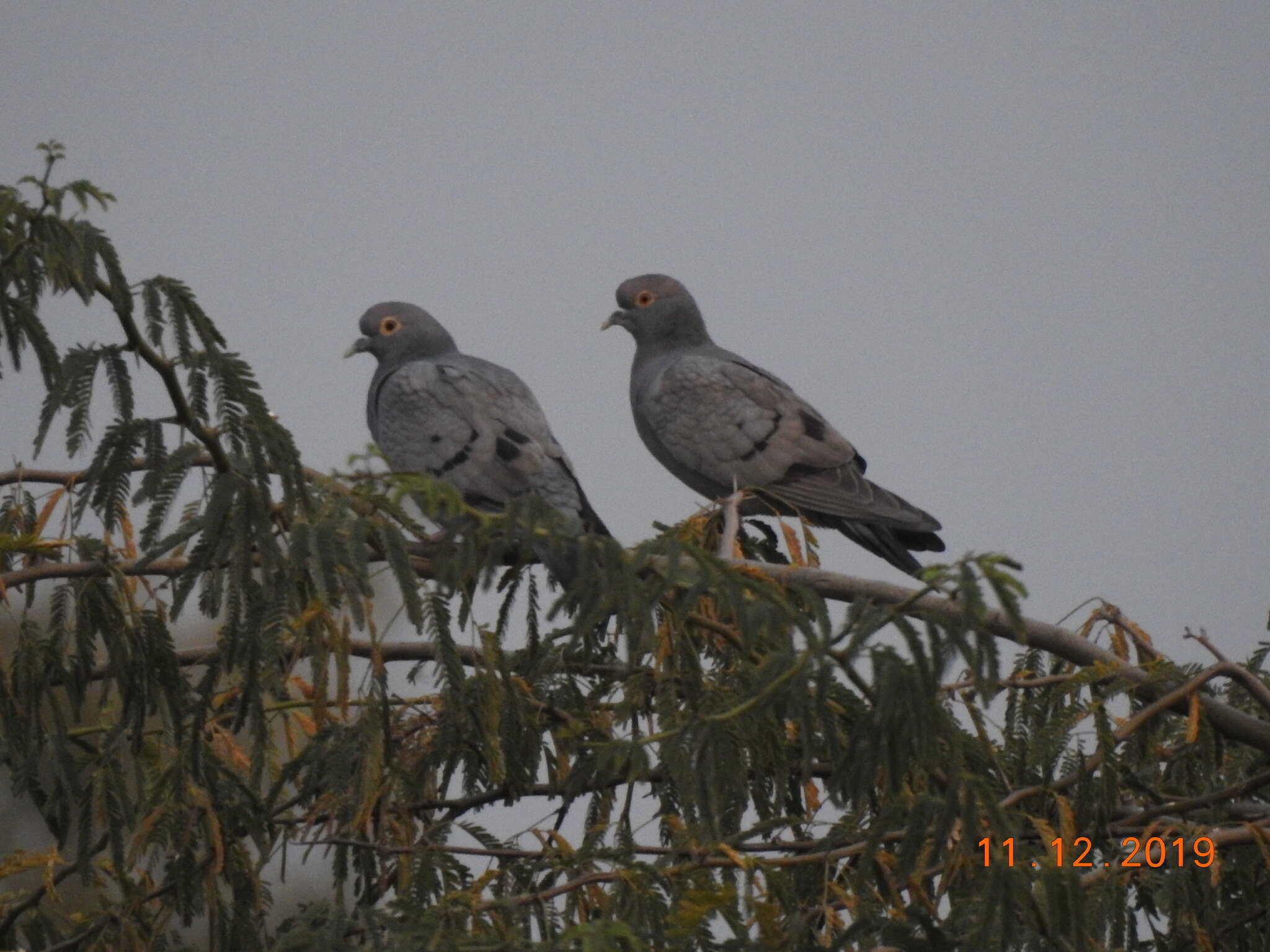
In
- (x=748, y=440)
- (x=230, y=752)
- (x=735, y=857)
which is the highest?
(x=748, y=440)

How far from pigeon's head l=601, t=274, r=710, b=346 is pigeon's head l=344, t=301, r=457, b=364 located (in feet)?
3.73

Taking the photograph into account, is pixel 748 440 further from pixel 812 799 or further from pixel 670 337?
pixel 812 799

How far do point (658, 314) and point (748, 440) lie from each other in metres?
1.15

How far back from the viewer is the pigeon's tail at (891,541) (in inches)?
294

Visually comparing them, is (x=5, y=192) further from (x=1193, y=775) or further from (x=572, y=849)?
(x=1193, y=775)

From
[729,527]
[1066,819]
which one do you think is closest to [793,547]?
[729,527]

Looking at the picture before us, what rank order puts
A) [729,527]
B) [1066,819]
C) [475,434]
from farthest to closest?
[475,434] < [729,527] < [1066,819]

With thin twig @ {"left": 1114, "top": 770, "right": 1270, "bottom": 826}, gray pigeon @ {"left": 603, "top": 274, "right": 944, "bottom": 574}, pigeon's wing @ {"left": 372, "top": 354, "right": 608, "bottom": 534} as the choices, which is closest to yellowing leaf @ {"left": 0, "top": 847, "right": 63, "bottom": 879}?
pigeon's wing @ {"left": 372, "top": 354, "right": 608, "bottom": 534}

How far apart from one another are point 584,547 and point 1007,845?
1.11 metres

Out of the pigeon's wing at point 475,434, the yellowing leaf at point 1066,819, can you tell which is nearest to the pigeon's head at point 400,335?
the pigeon's wing at point 475,434

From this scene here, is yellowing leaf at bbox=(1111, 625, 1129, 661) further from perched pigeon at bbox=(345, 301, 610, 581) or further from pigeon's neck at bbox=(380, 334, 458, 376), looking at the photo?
pigeon's neck at bbox=(380, 334, 458, 376)

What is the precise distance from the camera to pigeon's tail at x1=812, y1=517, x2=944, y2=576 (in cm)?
748

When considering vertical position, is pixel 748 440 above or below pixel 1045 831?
above

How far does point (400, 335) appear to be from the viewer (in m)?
7.94
